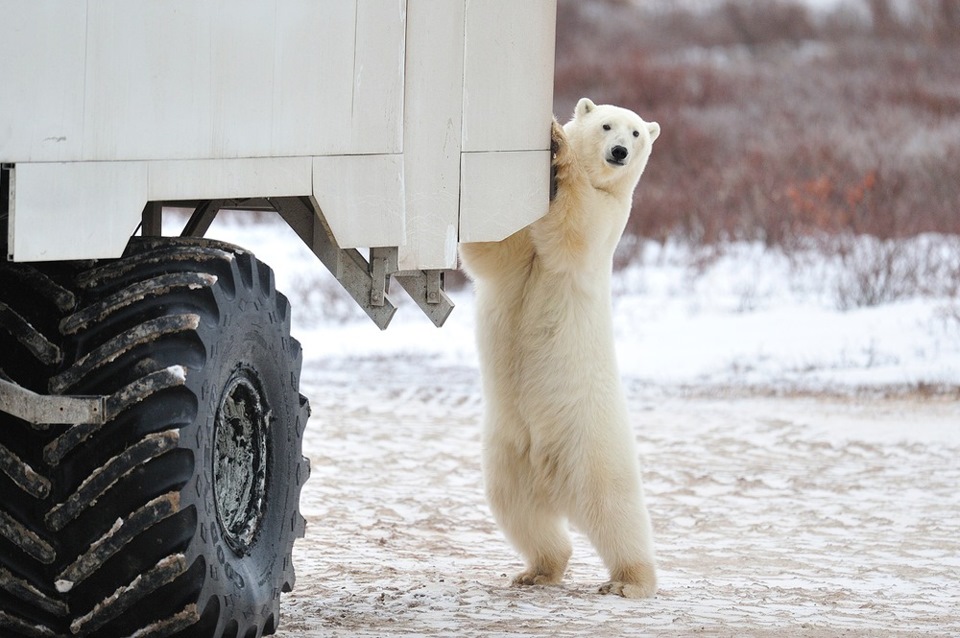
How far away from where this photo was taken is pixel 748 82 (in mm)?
22047

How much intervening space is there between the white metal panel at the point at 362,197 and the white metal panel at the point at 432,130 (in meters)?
0.09

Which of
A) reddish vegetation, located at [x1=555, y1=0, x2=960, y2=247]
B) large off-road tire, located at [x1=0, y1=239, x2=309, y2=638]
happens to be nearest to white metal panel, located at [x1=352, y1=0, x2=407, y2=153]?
large off-road tire, located at [x1=0, y1=239, x2=309, y2=638]

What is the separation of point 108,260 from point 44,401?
0.51 m

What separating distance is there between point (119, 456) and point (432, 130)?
147 cm

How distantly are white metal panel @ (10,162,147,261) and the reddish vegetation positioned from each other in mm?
12731

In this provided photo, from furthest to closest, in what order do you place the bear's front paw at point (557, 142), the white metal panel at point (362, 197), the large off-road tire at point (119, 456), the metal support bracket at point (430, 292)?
1. the bear's front paw at point (557, 142)
2. the metal support bracket at point (430, 292)
3. the white metal panel at point (362, 197)
4. the large off-road tire at point (119, 456)

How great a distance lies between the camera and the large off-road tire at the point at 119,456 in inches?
122

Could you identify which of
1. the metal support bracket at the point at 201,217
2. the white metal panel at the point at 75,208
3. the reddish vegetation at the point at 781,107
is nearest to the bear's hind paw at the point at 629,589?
the metal support bracket at the point at 201,217

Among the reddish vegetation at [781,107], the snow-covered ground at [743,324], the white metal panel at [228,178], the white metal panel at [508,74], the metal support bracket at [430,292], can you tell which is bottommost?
the snow-covered ground at [743,324]

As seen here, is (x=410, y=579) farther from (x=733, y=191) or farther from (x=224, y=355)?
(x=733, y=191)

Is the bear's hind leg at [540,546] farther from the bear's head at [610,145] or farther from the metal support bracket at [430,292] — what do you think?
the bear's head at [610,145]

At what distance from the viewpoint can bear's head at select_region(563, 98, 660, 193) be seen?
205 inches

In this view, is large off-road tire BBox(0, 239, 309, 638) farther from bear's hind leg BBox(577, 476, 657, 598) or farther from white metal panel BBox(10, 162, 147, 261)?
bear's hind leg BBox(577, 476, 657, 598)

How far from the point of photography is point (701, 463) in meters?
Answer: 8.41
